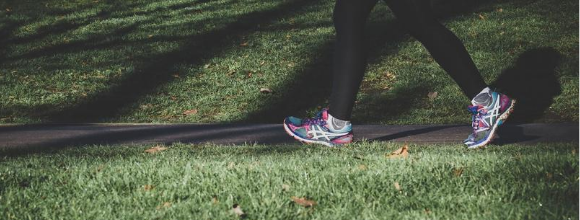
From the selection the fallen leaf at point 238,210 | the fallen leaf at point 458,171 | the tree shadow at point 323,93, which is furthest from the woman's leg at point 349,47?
the tree shadow at point 323,93

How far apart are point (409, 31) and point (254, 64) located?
231 inches

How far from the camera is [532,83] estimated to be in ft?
27.2

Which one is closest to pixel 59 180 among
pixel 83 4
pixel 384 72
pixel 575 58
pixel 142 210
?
pixel 142 210

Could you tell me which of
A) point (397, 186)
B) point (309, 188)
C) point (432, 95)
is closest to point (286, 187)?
point (309, 188)

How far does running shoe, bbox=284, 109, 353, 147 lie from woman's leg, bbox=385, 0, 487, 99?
0.65 meters

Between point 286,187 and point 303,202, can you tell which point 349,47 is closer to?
point 286,187

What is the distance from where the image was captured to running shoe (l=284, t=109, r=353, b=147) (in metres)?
4.38


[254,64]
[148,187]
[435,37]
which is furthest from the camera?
[254,64]

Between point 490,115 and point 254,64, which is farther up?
point 490,115

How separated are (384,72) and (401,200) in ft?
20.6

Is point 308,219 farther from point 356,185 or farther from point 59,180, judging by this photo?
point 59,180

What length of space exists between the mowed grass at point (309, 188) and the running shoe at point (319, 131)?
0.45 meters

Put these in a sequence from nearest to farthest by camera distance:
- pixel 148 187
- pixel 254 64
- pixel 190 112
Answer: pixel 148 187 < pixel 190 112 < pixel 254 64

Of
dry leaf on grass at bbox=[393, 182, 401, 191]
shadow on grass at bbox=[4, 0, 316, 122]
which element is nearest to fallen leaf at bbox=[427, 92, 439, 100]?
shadow on grass at bbox=[4, 0, 316, 122]
